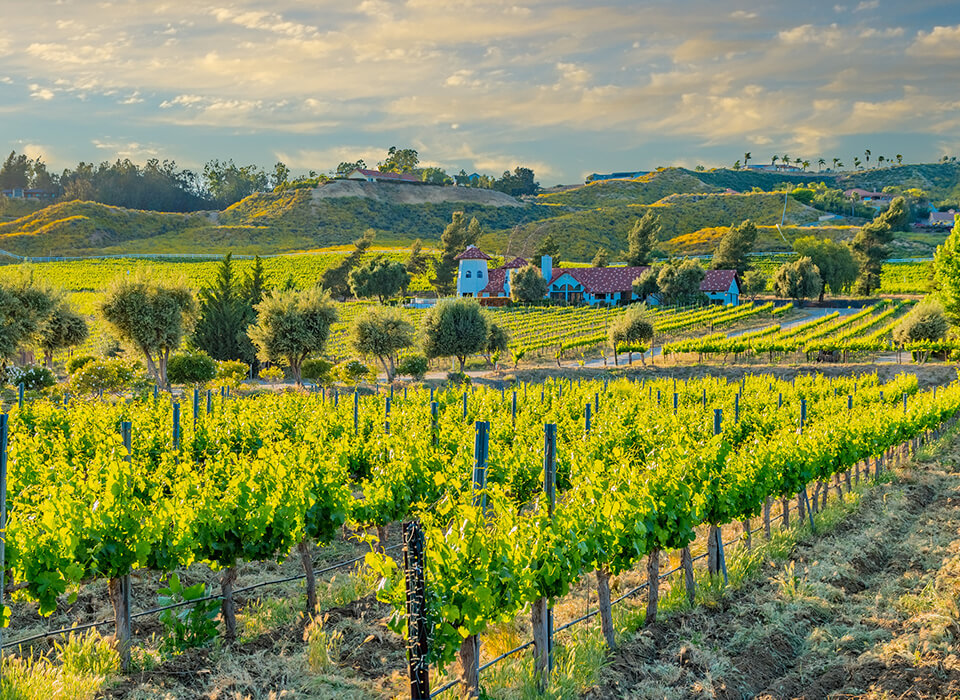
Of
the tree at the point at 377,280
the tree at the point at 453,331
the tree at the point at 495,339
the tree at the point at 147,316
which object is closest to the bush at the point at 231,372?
the tree at the point at 147,316

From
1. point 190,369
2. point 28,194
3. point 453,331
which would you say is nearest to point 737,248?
point 453,331

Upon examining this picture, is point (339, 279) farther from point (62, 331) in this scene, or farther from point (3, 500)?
point (3, 500)

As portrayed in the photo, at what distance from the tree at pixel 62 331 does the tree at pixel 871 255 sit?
87.7 metres

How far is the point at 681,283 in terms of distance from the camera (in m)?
83.0

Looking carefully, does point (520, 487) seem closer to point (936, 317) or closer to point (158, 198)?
point (936, 317)

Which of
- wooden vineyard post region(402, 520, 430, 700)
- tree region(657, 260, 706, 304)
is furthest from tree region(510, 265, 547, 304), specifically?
wooden vineyard post region(402, 520, 430, 700)

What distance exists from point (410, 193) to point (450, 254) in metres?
76.3

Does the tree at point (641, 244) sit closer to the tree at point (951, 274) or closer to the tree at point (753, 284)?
the tree at point (753, 284)

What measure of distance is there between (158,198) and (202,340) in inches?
5769

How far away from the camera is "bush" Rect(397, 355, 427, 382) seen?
39719 mm

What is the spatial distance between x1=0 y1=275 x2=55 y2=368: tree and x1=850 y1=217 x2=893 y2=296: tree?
90175mm

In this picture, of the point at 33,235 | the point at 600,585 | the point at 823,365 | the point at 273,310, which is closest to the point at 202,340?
the point at 273,310

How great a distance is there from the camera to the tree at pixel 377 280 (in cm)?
8625

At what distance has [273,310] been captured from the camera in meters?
37.5
